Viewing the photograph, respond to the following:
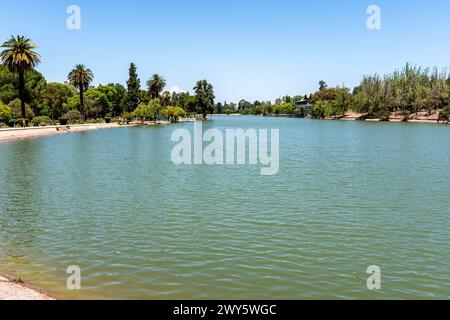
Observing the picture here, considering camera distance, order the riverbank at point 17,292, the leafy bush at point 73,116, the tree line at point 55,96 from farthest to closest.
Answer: the leafy bush at point 73,116 → the tree line at point 55,96 → the riverbank at point 17,292

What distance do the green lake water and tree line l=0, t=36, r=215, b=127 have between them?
61107 millimetres

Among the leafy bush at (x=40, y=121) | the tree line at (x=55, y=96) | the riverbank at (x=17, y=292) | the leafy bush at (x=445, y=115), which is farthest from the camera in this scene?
the leafy bush at (x=445, y=115)

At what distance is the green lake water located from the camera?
39.7ft

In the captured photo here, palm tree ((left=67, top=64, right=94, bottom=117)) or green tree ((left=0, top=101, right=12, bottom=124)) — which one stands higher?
palm tree ((left=67, top=64, right=94, bottom=117))

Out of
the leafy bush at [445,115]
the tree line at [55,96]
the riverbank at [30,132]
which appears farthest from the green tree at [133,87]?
the leafy bush at [445,115]

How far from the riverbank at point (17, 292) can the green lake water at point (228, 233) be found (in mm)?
541

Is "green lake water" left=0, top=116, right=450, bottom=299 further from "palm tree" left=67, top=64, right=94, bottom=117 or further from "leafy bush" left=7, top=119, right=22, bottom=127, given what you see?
"palm tree" left=67, top=64, right=94, bottom=117

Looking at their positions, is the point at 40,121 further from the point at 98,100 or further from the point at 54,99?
the point at 98,100

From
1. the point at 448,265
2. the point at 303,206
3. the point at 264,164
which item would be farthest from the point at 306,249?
the point at 264,164

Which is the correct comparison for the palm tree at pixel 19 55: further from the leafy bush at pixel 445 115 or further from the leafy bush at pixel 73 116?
the leafy bush at pixel 445 115

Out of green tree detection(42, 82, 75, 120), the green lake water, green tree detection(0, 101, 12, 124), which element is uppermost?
green tree detection(42, 82, 75, 120)

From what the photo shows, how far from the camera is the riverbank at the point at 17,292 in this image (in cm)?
996

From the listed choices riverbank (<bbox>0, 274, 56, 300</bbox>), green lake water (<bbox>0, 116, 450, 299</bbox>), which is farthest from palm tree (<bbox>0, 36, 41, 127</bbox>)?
riverbank (<bbox>0, 274, 56, 300</bbox>)
